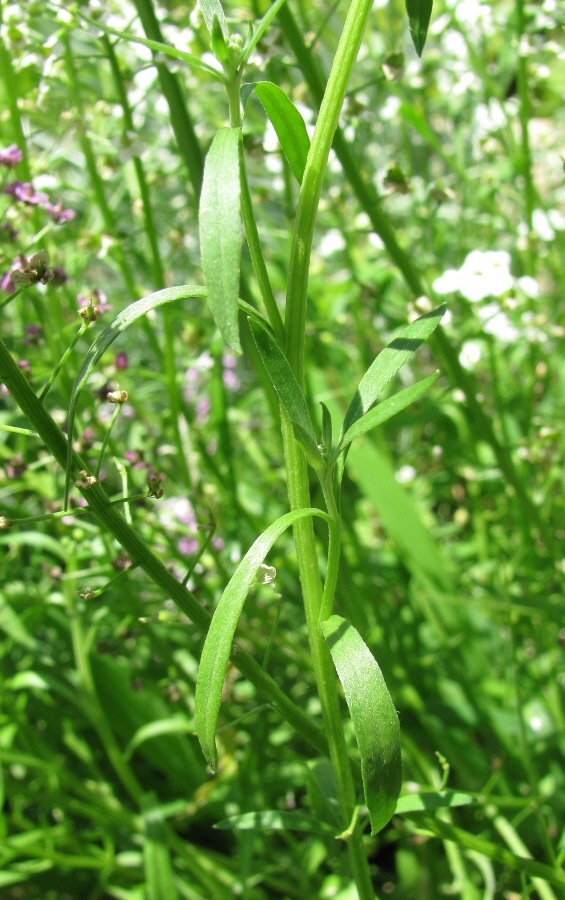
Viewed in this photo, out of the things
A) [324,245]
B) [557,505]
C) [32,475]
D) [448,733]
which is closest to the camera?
[32,475]

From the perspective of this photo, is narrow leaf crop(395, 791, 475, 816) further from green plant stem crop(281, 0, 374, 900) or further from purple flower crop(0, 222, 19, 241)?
purple flower crop(0, 222, 19, 241)

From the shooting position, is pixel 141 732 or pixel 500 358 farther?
pixel 500 358

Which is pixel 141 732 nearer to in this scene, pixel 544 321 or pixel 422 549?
pixel 422 549

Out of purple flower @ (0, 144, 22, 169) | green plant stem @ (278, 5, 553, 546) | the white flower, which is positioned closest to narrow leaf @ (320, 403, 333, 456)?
green plant stem @ (278, 5, 553, 546)

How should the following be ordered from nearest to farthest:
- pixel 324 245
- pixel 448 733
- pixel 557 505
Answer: pixel 448 733 < pixel 557 505 < pixel 324 245

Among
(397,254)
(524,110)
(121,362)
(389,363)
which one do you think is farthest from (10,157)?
(524,110)

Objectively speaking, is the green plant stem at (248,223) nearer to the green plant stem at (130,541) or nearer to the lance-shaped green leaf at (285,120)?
the lance-shaped green leaf at (285,120)

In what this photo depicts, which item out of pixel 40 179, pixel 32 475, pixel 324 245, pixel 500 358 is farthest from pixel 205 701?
pixel 324 245

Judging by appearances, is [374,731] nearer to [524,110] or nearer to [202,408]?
[524,110]
